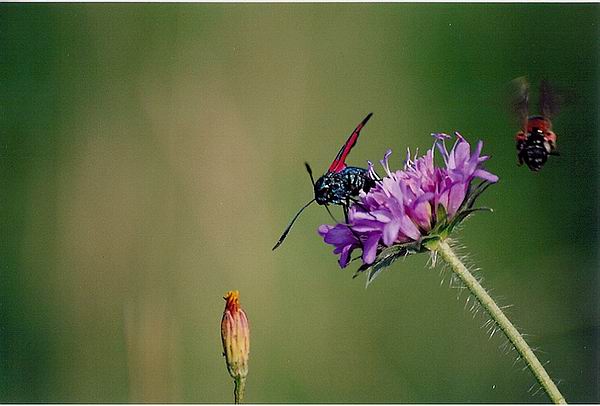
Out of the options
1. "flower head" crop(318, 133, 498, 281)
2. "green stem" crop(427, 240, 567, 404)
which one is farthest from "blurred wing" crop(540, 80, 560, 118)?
"green stem" crop(427, 240, 567, 404)

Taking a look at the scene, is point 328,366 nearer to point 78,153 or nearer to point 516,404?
point 516,404

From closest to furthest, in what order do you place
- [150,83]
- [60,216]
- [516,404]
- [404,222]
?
[404,222] → [516,404] → [60,216] → [150,83]

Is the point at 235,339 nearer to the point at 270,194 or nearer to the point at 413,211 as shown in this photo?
the point at 413,211

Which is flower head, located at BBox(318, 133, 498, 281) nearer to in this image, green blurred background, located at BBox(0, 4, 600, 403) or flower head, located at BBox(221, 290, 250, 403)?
flower head, located at BBox(221, 290, 250, 403)

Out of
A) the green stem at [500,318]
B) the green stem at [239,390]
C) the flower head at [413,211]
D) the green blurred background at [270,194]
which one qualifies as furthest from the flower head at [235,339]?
the green blurred background at [270,194]

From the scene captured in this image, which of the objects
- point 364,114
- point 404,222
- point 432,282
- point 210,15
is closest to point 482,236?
point 432,282
